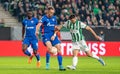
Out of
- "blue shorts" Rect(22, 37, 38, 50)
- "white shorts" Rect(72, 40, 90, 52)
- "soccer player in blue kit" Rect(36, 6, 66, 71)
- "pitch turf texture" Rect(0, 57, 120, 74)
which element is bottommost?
"pitch turf texture" Rect(0, 57, 120, 74)

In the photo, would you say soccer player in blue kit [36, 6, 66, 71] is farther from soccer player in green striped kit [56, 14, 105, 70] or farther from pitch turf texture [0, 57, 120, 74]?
pitch turf texture [0, 57, 120, 74]

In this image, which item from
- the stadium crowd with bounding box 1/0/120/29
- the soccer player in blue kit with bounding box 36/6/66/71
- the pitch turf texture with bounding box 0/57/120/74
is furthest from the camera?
the stadium crowd with bounding box 1/0/120/29

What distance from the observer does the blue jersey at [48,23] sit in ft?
68.6

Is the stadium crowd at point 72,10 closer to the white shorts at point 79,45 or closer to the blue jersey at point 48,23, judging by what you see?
the blue jersey at point 48,23

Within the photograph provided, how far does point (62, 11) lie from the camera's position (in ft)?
119

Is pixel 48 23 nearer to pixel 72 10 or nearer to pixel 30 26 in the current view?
pixel 30 26

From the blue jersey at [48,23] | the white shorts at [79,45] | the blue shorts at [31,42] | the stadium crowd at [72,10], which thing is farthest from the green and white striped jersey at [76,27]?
the stadium crowd at [72,10]

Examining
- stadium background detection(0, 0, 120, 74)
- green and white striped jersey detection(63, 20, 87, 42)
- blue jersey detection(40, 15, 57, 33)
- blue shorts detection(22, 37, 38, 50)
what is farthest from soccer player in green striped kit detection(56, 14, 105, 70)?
stadium background detection(0, 0, 120, 74)

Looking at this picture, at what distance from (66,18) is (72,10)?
4.42ft

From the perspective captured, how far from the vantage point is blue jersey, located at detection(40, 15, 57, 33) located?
20.9m

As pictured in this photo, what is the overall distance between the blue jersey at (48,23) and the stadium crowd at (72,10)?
554 inches

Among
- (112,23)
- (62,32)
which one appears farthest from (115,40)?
(62,32)

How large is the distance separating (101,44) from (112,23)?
2.39 metres

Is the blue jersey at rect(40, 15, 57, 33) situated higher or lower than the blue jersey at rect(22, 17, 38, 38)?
higher
